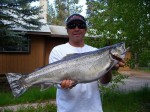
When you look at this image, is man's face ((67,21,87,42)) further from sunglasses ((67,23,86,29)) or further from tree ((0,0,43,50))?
tree ((0,0,43,50))

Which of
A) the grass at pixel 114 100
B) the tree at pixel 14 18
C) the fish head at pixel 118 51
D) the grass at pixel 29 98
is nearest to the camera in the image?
the fish head at pixel 118 51

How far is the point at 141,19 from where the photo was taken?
986cm

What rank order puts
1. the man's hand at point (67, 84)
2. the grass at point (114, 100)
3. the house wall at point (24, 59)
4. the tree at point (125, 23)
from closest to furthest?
the man's hand at point (67, 84) < the grass at point (114, 100) < the tree at point (125, 23) < the house wall at point (24, 59)

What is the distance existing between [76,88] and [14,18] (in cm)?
1254

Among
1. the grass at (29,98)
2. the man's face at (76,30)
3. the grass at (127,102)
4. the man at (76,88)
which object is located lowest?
the grass at (29,98)

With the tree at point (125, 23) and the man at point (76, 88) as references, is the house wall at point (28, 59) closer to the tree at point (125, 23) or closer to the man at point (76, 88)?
the tree at point (125, 23)

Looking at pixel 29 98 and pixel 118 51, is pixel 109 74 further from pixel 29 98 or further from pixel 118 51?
pixel 29 98

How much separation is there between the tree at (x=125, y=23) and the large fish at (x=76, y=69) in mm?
6450

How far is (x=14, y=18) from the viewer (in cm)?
1544

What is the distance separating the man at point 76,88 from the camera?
133 inches

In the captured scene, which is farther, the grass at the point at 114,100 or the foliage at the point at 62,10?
the foliage at the point at 62,10

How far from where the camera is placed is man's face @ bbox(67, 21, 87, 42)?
3.56 metres

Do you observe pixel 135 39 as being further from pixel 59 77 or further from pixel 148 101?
pixel 59 77

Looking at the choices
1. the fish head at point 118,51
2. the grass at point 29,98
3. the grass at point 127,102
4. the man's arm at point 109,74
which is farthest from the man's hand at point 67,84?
the grass at point 29,98
